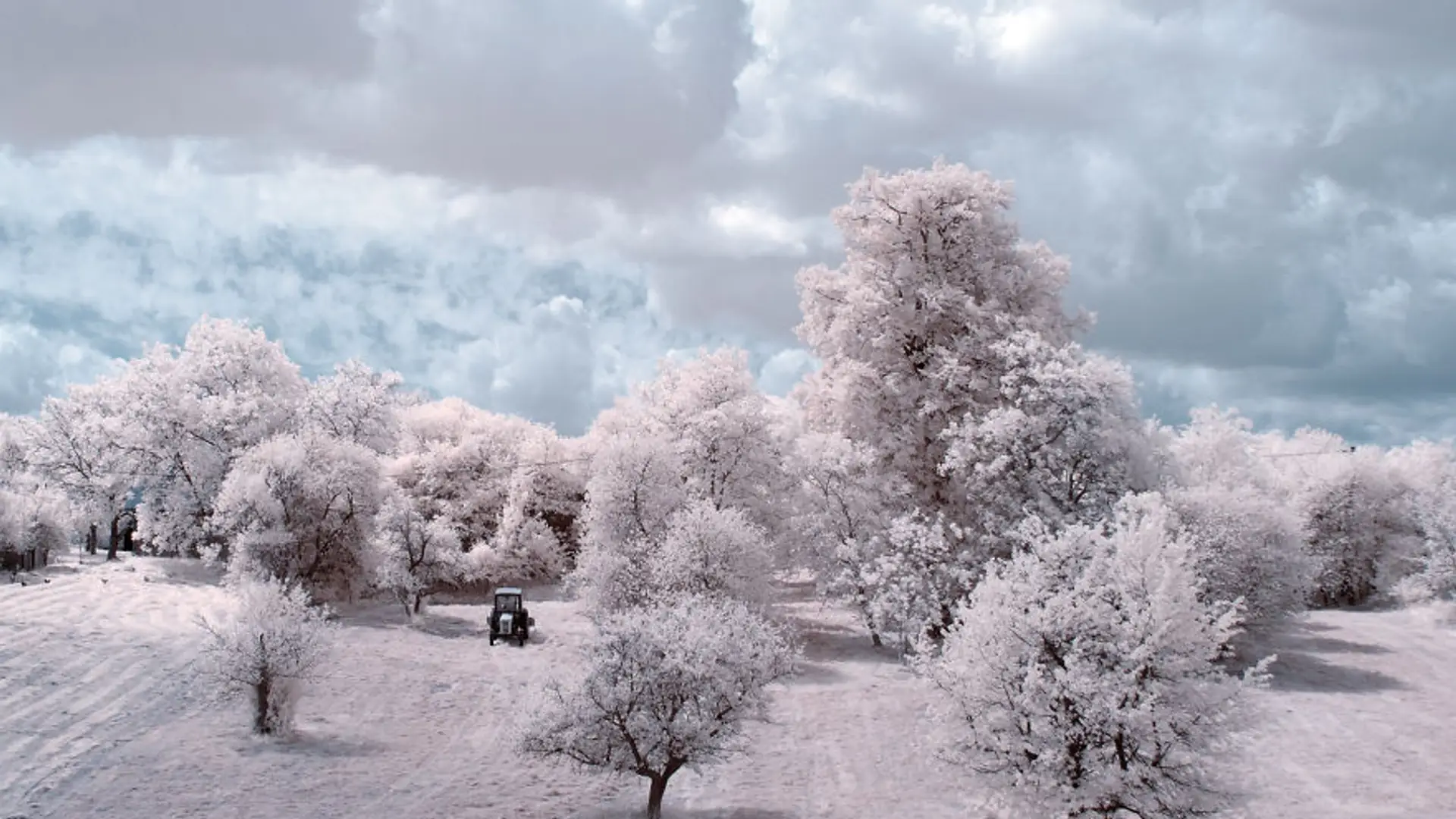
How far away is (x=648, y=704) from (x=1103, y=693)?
7871 millimetres

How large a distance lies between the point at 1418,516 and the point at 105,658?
52.2 m

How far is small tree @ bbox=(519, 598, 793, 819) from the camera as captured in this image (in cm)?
1981

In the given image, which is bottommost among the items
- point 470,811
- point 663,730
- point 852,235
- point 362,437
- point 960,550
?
point 470,811

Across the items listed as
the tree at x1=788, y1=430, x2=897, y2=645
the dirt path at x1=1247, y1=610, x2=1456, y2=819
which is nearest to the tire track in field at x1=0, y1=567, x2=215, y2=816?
the tree at x1=788, y1=430, x2=897, y2=645

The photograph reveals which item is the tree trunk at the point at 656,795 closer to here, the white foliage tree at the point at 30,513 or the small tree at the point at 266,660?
the small tree at the point at 266,660

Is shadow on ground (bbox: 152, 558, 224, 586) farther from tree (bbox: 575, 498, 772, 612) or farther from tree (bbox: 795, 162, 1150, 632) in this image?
tree (bbox: 795, 162, 1150, 632)

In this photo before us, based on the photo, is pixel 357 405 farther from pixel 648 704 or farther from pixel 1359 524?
pixel 1359 524

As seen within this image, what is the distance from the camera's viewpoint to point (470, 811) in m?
20.8

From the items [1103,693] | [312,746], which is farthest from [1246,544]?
[312,746]

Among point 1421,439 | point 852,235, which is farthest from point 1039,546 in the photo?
point 1421,439

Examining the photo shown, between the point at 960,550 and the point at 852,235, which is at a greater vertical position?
the point at 852,235

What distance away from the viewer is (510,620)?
36.5 m

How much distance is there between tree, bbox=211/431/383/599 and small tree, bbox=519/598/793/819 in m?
23.1

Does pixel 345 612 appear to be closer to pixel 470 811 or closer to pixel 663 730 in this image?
pixel 470 811
